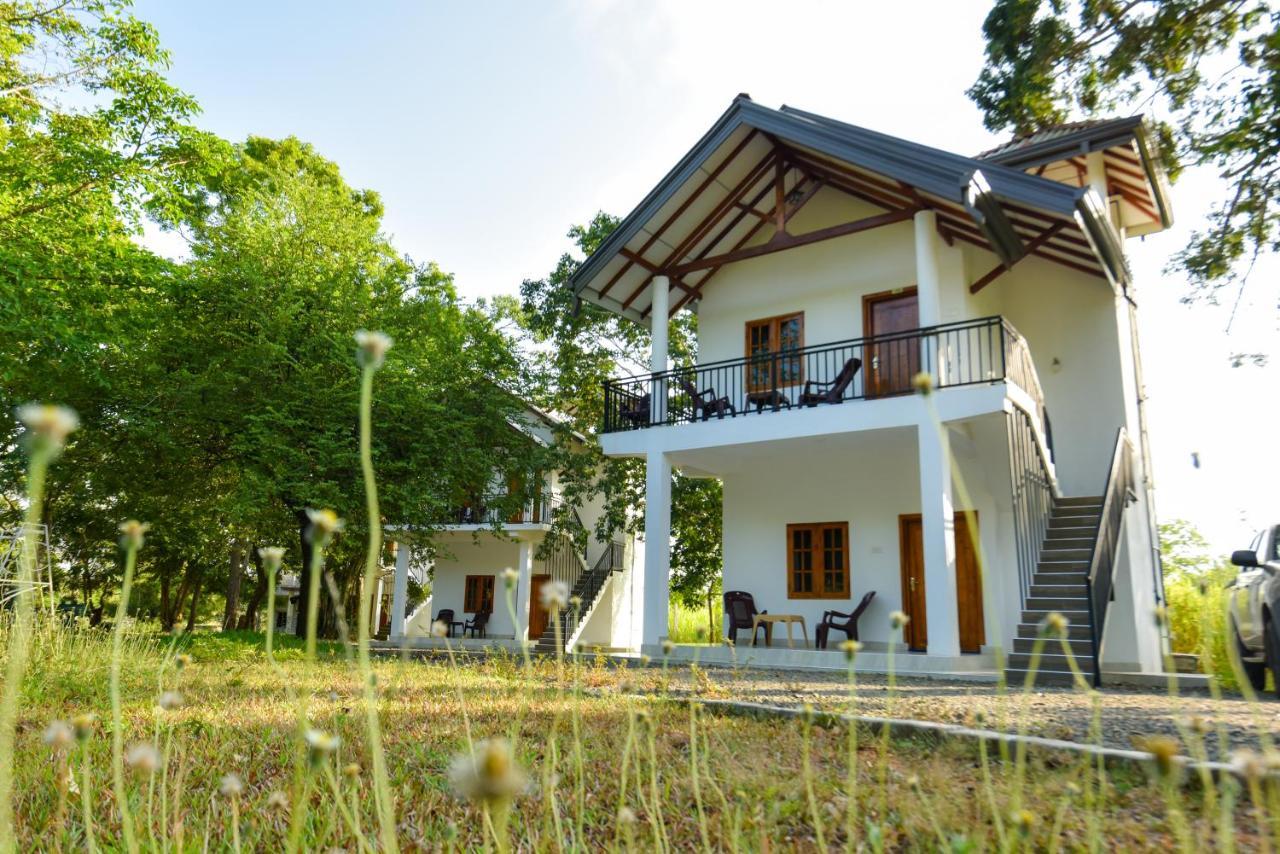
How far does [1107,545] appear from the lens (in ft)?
29.5

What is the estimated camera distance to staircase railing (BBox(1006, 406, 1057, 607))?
9367 millimetres

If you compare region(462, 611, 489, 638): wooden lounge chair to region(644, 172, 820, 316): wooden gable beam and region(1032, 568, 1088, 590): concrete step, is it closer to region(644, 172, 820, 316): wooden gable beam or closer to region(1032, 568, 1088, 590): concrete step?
region(644, 172, 820, 316): wooden gable beam

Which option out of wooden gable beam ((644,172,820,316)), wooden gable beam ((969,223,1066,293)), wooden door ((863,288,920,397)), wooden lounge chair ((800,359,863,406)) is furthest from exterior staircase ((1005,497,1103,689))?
wooden gable beam ((644,172,820,316))

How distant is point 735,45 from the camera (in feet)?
35.1

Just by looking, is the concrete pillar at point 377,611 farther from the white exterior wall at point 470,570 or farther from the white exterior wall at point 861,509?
the white exterior wall at point 861,509

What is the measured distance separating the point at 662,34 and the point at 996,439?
7153 mm

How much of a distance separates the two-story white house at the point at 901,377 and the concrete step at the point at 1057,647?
0.61 meters

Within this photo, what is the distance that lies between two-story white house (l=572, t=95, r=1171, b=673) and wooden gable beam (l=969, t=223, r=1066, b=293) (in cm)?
6

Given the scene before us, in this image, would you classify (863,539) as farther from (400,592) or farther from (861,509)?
(400,592)

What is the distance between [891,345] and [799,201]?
3.04 meters

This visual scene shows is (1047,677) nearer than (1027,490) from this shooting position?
Yes

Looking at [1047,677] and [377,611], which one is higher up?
[1047,677]

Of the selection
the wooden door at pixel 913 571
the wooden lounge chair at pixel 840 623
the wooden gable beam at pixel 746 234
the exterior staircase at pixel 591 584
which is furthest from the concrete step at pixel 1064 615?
the exterior staircase at pixel 591 584

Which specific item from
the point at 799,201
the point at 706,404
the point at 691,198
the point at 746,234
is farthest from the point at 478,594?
the point at 799,201
